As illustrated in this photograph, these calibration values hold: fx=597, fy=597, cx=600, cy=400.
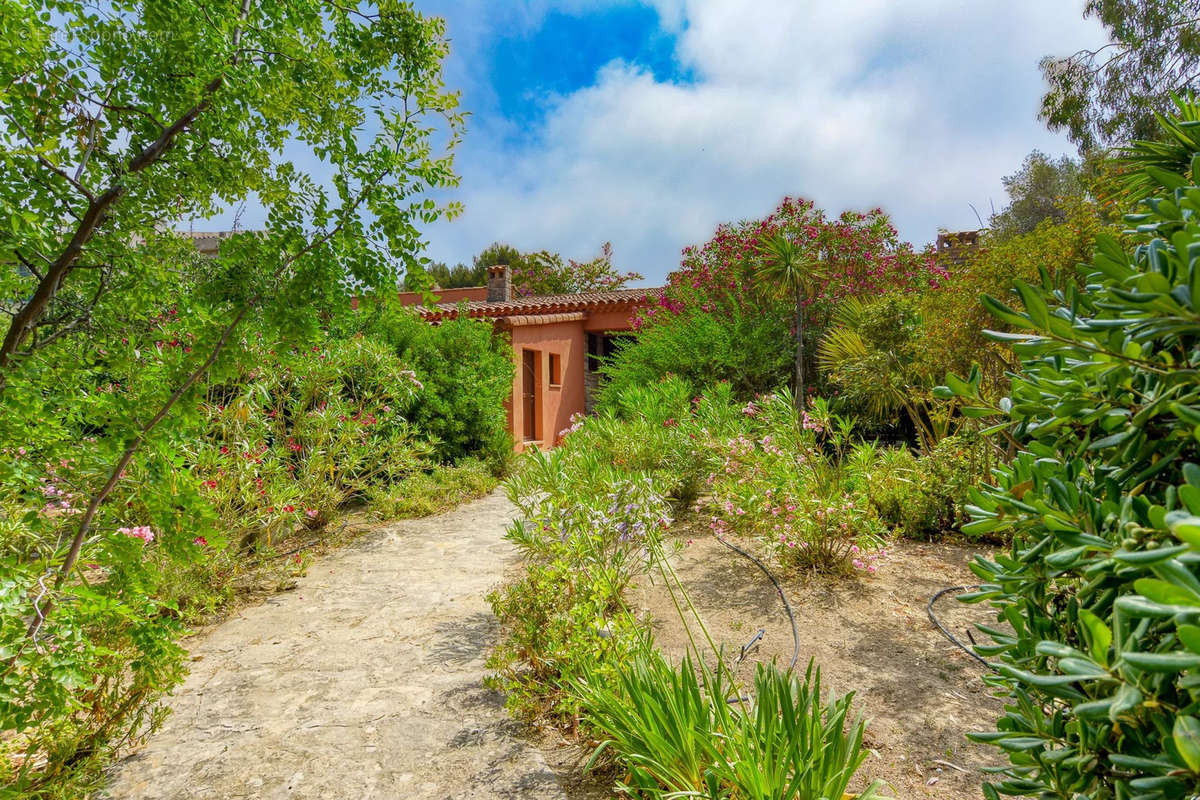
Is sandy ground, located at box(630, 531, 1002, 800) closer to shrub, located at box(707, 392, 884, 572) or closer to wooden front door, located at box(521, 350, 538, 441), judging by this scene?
shrub, located at box(707, 392, 884, 572)

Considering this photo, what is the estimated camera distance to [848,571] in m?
4.67

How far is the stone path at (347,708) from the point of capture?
2.55m

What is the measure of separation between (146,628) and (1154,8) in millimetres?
19327

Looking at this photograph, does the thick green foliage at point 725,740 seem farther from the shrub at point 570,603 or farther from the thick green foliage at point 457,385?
the thick green foliage at point 457,385

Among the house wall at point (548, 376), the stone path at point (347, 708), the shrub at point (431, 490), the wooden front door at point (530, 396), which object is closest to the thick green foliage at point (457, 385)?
the shrub at point (431, 490)

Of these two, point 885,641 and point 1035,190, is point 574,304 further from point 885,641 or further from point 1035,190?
point 1035,190

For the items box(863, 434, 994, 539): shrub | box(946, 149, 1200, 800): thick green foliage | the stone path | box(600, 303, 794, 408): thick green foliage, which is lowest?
the stone path

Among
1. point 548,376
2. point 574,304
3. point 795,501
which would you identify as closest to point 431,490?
point 795,501

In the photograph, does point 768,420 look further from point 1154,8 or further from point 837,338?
point 1154,8

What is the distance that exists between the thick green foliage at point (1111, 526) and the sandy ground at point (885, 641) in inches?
38.2

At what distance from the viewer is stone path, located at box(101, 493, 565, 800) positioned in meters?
2.55

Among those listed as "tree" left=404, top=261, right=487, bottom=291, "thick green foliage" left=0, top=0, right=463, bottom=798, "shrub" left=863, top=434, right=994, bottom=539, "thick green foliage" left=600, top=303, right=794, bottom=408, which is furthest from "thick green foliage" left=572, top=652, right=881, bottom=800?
"tree" left=404, top=261, right=487, bottom=291

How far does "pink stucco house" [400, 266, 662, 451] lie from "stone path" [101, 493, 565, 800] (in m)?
7.14

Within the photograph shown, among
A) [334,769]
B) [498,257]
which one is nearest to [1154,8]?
[334,769]
